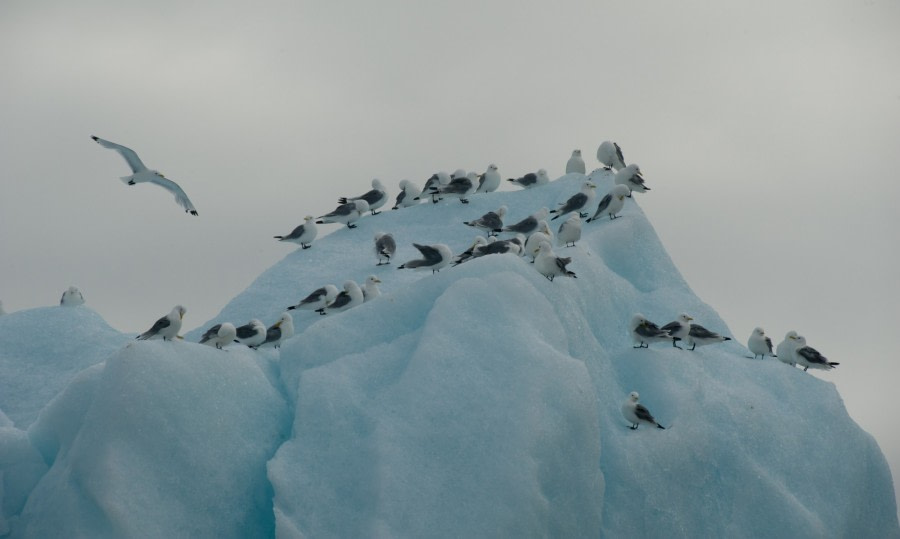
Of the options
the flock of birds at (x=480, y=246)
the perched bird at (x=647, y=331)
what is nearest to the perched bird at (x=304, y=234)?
the flock of birds at (x=480, y=246)

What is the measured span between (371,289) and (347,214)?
168 inches

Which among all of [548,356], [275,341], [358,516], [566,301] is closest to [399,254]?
[275,341]

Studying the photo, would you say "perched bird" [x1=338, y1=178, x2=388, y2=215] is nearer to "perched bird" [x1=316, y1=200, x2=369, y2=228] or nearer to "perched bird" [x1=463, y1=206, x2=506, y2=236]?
"perched bird" [x1=316, y1=200, x2=369, y2=228]

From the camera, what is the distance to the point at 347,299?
18.0m

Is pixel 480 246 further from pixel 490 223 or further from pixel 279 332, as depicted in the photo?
pixel 279 332

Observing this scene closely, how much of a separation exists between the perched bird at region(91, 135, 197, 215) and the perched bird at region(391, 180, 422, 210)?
573cm

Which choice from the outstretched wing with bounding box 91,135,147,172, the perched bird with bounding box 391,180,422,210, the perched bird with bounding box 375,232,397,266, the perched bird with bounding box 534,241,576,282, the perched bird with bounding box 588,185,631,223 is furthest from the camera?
the perched bird with bounding box 391,180,422,210

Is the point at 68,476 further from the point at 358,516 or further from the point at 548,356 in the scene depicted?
the point at 548,356

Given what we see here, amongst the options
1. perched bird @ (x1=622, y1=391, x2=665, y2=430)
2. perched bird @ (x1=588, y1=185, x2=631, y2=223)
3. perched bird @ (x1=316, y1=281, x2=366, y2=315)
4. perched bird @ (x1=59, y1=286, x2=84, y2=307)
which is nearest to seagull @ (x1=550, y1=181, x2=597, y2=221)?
perched bird @ (x1=588, y1=185, x2=631, y2=223)

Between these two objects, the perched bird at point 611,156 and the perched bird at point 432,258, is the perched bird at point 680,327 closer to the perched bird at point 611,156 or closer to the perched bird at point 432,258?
the perched bird at point 432,258

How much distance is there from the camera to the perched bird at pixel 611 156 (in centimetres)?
2269

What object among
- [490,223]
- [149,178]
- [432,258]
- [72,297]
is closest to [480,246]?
[432,258]

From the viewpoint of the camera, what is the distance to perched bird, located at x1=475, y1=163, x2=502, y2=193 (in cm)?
2423

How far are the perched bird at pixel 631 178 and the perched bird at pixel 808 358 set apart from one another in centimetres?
417
